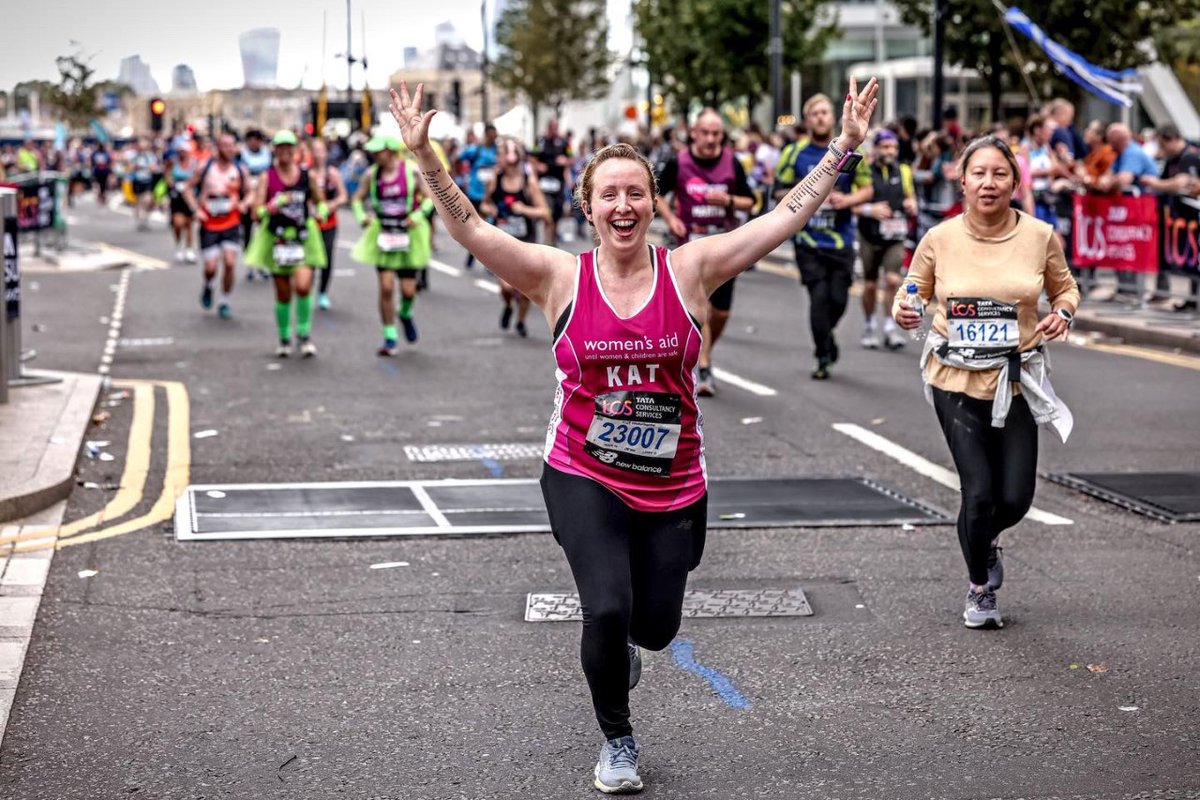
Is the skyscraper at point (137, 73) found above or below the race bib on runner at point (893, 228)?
above

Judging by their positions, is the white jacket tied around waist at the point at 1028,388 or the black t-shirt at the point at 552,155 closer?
the white jacket tied around waist at the point at 1028,388

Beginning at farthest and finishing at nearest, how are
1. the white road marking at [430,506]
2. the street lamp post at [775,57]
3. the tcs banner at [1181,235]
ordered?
1. the street lamp post at [775,57]
2. the tcs banner at [1181,235]
3. the white road marking at [430,506]

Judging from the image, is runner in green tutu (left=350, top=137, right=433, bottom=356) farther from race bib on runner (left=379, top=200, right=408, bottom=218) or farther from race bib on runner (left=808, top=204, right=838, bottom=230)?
race bib on runner (left=808, top=204, right=838, bottom=230)

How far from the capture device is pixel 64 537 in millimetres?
8305

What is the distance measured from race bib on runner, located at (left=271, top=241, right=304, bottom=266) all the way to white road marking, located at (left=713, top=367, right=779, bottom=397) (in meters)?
3.55

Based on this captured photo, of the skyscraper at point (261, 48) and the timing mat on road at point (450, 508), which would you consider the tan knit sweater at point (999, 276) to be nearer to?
the timing mat on road at point (450, 508)

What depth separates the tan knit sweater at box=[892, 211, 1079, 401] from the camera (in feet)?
21.9

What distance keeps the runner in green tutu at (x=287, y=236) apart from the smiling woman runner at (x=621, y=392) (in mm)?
10174

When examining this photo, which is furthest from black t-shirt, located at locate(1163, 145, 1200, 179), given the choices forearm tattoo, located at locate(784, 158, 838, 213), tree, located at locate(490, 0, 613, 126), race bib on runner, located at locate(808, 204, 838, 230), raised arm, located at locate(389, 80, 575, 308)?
tree, located at locate(490, 0, 613, 126)

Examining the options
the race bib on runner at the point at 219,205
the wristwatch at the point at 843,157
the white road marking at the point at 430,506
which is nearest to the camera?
the wristwatch at the point at 843,157

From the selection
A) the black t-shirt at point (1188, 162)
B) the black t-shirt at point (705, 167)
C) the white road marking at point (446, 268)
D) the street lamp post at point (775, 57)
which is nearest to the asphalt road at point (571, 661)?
the black t-shirt at point (705, 167)

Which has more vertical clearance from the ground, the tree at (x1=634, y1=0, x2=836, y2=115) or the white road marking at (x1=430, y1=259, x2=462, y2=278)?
the tree at (x1=634, y1=0, x2=836, y2=115)

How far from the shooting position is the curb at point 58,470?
8.62 m

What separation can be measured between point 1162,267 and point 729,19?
85.4 feet
